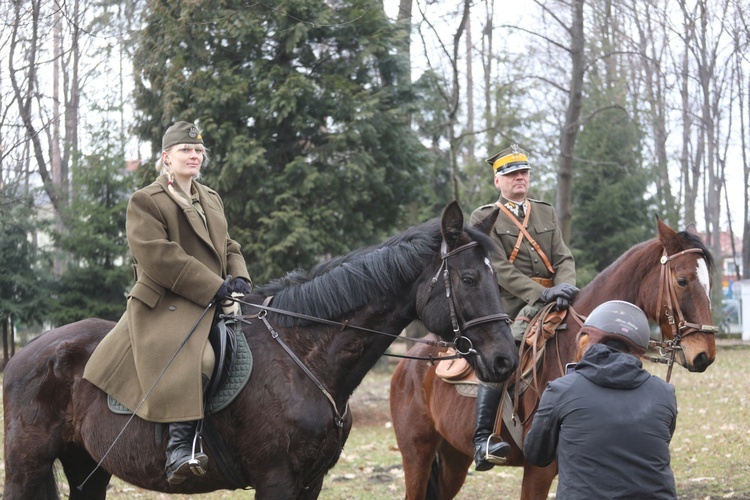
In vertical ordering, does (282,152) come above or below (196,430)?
above

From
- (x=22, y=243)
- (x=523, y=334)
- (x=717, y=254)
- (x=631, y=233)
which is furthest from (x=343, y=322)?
(x=717, y=254)

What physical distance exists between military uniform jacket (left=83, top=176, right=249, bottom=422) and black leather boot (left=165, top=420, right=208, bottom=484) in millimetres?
81

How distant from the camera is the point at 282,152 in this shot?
14055 millimetres

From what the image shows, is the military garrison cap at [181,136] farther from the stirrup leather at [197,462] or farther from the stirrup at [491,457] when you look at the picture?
the stirrup at [491,457]

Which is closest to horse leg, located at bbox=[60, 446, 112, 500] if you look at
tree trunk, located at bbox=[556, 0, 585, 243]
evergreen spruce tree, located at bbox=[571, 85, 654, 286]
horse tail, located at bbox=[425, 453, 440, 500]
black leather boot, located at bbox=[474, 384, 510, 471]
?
black leather boot, located at bbox=[474, 384, 510, 471]

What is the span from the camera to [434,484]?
264 inches

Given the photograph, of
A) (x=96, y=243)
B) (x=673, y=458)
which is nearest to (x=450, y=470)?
(x=673, y=458)

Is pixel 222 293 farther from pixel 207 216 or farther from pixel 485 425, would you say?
pixel 485 425

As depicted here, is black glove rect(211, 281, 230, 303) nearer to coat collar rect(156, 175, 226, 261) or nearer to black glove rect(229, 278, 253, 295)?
black glove rect(229, 278, 253, 295)

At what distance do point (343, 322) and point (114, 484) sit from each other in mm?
5929

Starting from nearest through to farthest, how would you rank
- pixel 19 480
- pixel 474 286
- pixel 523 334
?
pixel 474 286, pixel 19 480, pixel 523 334

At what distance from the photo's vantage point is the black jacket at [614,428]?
330cm

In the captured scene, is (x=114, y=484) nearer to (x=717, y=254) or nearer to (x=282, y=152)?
(x=282, y=152)

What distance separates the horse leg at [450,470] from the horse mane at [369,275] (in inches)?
103
